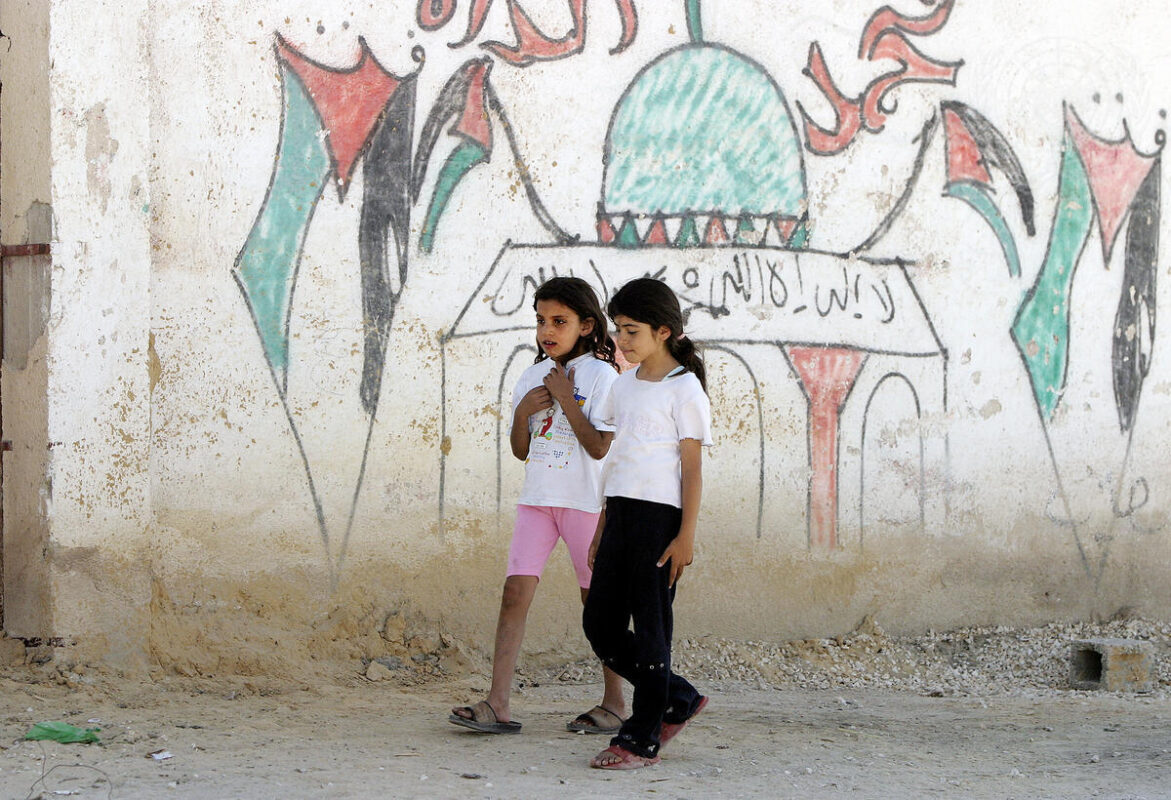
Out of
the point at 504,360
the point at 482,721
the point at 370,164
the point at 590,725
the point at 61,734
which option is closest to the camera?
the point at 61,734

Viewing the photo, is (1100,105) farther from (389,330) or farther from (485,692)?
(485,692)

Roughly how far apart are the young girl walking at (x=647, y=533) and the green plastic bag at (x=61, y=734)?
140 cm

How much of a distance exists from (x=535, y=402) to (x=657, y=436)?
0.45 m

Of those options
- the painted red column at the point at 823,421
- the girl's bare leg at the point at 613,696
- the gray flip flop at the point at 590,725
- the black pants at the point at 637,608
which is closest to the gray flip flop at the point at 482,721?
the gray flip flop at the point at 590,725

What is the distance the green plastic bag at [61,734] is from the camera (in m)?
3.52

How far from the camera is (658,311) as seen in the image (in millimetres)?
3520

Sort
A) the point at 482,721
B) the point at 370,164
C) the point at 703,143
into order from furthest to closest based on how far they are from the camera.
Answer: the point at 703,143 < the point at 370,164 < the point at 482,721

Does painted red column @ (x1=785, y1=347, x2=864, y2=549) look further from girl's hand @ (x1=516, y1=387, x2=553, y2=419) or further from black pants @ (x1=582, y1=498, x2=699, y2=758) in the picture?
black pants @ (x1=582, y1=498, x2=699, y2=758)

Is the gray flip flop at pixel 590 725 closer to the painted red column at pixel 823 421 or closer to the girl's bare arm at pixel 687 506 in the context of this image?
the girl's bare arm at pixel 687 506

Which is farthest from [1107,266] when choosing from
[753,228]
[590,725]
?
[590,725]

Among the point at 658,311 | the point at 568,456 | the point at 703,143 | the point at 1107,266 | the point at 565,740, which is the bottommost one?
the point at 565,740

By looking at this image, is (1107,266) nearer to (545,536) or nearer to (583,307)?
(583,307)

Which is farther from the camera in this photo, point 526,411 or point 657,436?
point 526,411

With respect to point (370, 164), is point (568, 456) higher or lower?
lower
